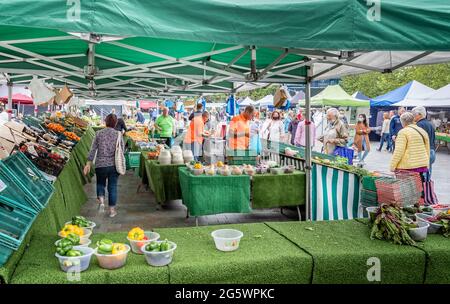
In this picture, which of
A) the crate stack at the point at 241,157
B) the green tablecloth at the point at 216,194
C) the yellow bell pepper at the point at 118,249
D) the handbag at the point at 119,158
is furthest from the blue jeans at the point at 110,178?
the yellow bell pepper at the point at 118,249

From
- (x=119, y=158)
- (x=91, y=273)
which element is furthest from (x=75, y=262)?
(x=119, y=158)

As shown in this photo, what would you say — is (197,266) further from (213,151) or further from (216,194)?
(213,151)

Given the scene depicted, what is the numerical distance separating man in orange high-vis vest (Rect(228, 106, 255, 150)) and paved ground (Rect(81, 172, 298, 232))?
138 centimetres

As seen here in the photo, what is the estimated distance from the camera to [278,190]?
6.76 meters

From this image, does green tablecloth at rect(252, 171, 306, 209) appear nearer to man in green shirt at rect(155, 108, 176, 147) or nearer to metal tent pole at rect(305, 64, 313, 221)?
metal tent pole at rect(305, 64, 313, 221)

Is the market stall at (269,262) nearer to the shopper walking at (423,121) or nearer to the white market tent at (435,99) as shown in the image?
the shopper walking at (423,121)

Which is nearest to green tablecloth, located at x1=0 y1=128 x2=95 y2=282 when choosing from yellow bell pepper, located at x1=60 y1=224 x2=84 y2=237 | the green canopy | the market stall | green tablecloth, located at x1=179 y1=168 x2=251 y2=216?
the market stall

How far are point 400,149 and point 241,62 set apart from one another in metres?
2.94

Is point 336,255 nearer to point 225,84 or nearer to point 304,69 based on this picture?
point 304,69

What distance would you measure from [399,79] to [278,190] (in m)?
36.4

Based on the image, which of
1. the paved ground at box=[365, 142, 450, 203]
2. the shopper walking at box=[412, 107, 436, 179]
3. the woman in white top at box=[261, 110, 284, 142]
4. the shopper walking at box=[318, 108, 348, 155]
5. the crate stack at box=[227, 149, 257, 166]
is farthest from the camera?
the woman in white top at box=[261, 110, 284, 142]

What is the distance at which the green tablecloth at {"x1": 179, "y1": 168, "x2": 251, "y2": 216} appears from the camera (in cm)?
625

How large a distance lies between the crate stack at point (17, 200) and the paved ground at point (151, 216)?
2.42 meters

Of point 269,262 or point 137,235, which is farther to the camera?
point 137,235
